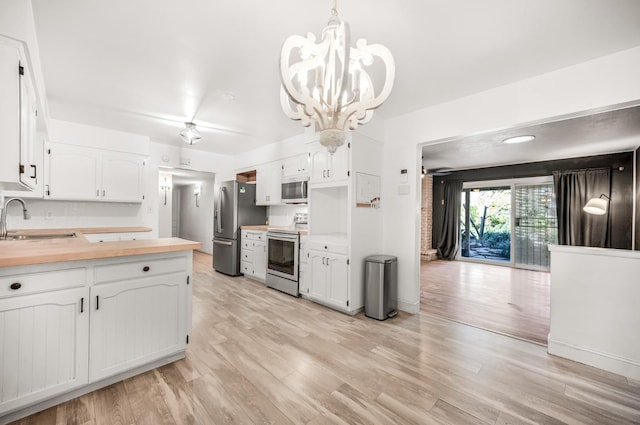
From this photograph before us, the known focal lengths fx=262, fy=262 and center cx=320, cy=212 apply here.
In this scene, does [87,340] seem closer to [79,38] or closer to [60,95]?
[79,38]

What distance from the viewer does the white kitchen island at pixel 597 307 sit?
2.06 meters

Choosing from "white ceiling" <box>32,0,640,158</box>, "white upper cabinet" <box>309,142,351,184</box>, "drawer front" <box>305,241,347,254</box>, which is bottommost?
"drawer front" <box>305,241,347,254</box>

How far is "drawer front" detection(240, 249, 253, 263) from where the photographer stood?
476 cm

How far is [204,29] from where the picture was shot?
1.91 meters

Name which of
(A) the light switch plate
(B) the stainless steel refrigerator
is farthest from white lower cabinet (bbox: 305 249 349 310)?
(B) the stainless steel refrigerator

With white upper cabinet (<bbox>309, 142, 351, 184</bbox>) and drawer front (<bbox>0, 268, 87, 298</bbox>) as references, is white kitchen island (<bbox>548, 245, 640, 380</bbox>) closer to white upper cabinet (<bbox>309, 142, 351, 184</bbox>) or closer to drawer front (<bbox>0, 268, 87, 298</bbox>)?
white upper cabinet (<bbox>309, 142, 351, 184</bbox>)

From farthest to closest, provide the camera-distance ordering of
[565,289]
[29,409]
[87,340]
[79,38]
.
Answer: [565,289] < [79,38] < [87,340] < [29,409]

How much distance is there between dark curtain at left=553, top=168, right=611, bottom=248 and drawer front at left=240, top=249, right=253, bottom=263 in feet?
20.7

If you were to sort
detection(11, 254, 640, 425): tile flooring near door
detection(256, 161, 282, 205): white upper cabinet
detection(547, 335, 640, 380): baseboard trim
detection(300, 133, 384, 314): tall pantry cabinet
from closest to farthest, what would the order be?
detection(11, 254, 640, 425): tile flooring near door, detection(547, 335, 640, 380): baseboard trim, detection(300, 133, 384, 314): tall pantry cabinet, detection(256, 161, 282, 205): white upper cabinet

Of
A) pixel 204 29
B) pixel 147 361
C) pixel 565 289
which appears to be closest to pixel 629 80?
pixel 565 289

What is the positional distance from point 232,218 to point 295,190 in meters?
1.52

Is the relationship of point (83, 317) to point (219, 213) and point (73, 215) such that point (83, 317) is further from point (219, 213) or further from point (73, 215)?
point (219, 213)

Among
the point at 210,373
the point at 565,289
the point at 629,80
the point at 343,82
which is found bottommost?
the point at 210,373

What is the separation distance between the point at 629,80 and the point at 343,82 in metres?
2.50
